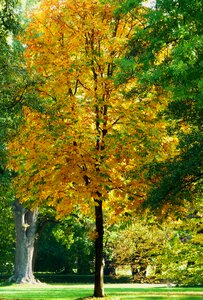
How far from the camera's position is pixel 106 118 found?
17.3 meters

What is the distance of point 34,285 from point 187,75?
26002 millimetres

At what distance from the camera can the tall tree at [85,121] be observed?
16.3 metres

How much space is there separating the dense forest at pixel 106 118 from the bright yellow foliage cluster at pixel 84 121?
0.04m

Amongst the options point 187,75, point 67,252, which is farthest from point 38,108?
point 67,252

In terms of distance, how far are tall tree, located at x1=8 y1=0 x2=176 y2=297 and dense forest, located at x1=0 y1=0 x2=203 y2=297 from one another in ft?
0.13

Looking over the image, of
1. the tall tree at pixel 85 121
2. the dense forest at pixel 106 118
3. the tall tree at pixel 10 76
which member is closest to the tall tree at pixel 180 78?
the dense forest at pixel 106 118

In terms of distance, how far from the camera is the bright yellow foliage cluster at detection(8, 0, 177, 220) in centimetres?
1633

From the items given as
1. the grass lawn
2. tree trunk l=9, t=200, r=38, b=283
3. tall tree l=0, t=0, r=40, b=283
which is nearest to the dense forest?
tall tree l=0, t=0, r=40, b=283

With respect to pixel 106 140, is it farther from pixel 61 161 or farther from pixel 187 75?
pixel 187 75

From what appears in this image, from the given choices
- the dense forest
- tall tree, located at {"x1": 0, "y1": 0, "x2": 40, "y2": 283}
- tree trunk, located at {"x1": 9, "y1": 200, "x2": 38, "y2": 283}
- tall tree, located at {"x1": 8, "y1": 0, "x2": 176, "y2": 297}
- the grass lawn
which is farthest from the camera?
tree trunk, located at {"x1": 9, "y1": 200, "x2": 38, "y2": 283}

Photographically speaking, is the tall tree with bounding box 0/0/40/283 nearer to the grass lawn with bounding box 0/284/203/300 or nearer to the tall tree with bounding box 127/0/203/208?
the tall tree with bounding box 127/0/203/208

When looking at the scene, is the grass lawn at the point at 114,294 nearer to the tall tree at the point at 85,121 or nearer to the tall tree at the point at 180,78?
the tall tree at the point at 85,121

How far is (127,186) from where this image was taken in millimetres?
17062

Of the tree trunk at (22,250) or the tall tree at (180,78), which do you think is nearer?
the tall tree at (180,78)
